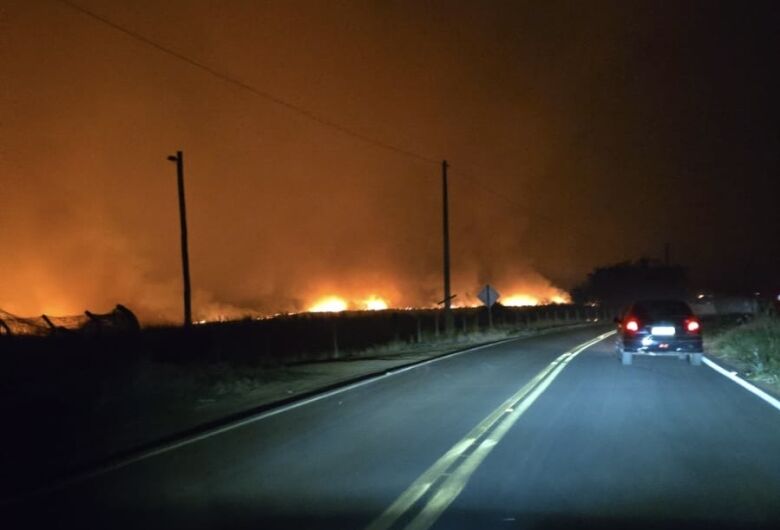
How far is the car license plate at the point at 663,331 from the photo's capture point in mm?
22620

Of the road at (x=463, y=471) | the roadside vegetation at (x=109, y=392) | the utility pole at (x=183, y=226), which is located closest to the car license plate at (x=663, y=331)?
the road at (x=463, y=471)

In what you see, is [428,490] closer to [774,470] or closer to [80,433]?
[774,470]

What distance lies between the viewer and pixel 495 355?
28.9m

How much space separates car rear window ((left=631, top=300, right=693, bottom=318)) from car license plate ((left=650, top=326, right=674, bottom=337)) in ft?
1.61

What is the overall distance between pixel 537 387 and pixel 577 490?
934cm

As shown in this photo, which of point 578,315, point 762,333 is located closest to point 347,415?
point 762,333

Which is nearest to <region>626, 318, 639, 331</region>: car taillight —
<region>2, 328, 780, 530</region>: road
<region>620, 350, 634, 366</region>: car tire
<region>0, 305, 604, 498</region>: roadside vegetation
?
<region>620, 350, 634, 366</region>: car tire

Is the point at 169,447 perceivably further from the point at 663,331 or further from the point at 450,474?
the point at 663,331

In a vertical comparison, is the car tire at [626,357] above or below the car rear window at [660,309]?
below

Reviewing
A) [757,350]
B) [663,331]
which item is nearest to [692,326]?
[663,331]

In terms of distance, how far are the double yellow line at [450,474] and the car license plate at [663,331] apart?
28.2 feet

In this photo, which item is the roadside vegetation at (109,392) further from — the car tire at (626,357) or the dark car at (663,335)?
the dark car at (663,335)

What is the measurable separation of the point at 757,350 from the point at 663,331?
2.76 m

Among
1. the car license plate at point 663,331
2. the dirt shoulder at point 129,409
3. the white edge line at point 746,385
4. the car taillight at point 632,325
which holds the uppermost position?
the car taillight at point 632,325
